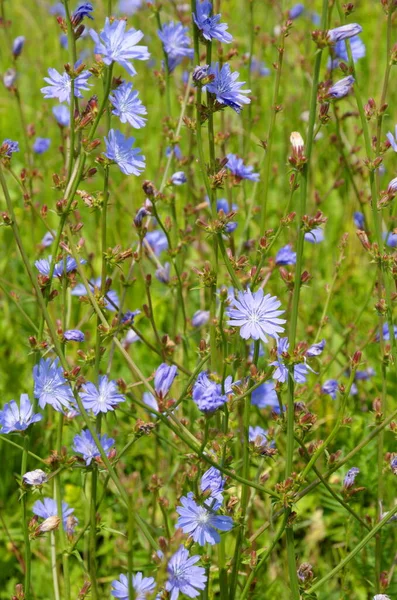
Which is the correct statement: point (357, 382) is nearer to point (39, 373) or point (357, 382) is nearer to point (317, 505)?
point (317, 505)

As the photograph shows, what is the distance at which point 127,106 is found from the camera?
1916mm

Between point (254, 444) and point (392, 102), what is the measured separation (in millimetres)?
3284

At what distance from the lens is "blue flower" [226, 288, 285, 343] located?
5.74ft

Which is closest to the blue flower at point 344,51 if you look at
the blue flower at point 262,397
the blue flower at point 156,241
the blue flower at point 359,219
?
the blue flower at point 359,219

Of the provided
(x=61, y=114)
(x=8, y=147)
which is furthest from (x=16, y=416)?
(x=61, y=114)

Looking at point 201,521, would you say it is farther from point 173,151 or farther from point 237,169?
point 173,151

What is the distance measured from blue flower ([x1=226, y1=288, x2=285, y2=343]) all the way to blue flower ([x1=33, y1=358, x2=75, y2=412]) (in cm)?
48

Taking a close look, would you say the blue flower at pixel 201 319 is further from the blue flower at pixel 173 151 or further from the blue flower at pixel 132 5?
the blue flower at pixel 132 5

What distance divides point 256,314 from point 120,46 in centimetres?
70

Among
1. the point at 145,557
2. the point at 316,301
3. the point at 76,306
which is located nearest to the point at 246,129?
the point at 316,301

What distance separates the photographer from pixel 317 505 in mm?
2906

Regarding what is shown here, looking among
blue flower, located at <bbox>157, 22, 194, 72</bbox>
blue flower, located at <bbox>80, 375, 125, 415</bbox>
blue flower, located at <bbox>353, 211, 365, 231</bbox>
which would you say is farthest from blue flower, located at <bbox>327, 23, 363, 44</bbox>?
blue flower, located at <bbox>353, 211, 365, 231</bbox>

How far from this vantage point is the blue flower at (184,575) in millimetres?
1702

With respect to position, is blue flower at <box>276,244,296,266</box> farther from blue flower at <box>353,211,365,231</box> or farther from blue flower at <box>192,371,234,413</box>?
blue flower at <box>192,371,234,413</box>
